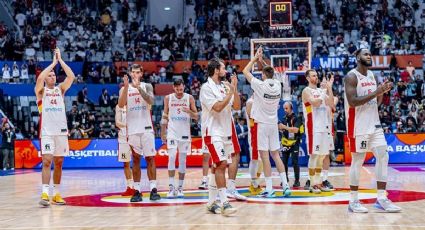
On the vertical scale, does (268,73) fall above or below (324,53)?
below

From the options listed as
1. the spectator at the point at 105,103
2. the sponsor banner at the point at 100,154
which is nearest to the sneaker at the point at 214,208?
the sponsor banner at the point at 100,154

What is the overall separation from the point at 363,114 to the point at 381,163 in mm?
747

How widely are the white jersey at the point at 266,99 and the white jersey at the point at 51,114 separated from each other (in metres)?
3.39

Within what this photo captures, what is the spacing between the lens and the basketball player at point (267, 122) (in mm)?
11883

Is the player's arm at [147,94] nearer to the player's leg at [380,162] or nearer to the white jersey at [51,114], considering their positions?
the white jersey at [51,114]

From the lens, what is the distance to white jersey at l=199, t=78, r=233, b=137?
9914 mm

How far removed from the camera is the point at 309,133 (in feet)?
43.8

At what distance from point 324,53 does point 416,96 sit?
5321mm

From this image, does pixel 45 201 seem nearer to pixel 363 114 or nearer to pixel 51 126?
pixel 51 126

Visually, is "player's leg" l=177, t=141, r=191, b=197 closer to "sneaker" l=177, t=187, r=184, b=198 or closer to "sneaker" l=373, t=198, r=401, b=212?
"sneaker" l=177, t=187, r=184, b=198

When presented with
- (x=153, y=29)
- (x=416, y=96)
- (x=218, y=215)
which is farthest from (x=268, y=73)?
(x=153, y=29)

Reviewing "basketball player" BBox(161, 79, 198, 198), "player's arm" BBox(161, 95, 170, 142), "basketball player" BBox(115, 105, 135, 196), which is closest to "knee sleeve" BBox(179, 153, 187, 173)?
"basketball player" BBox(161, 79, 198, 198)

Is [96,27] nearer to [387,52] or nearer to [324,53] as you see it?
[324,53]

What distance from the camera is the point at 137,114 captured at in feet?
39.2
